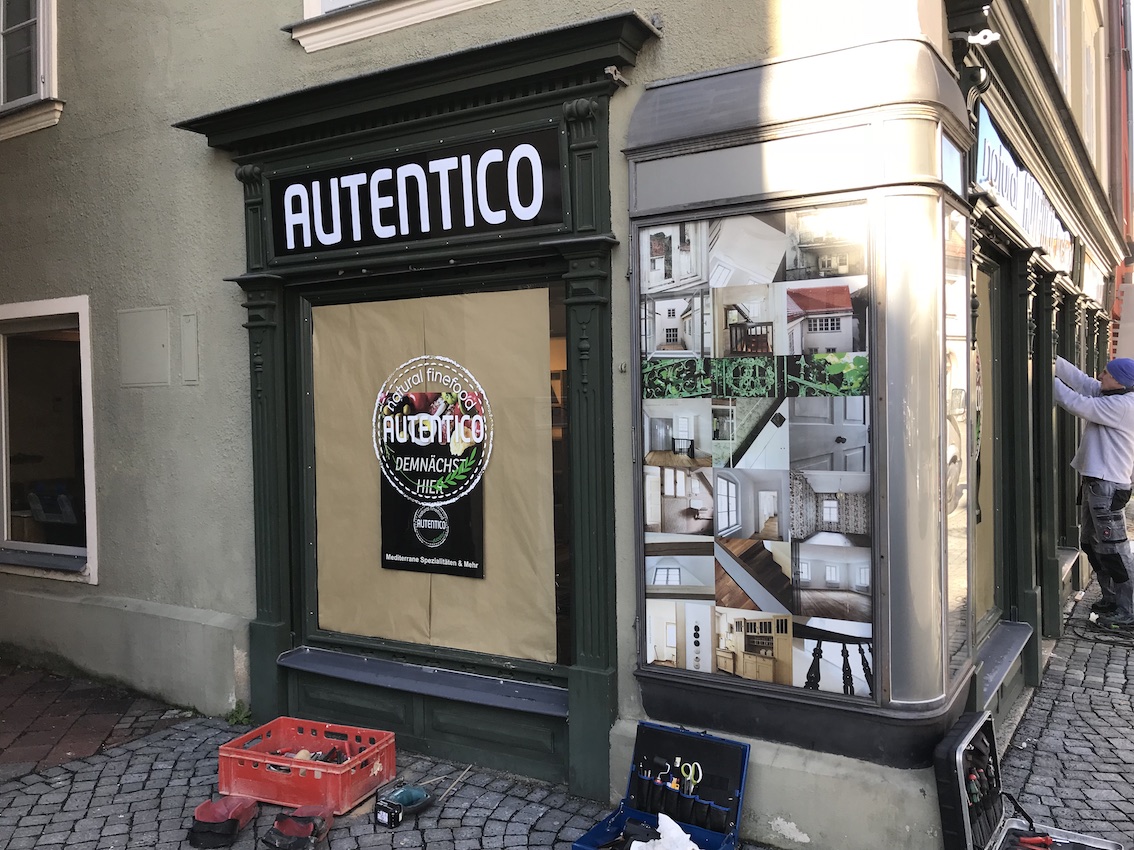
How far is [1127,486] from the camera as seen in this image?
22.4 ft

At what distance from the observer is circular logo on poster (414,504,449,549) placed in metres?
4.82

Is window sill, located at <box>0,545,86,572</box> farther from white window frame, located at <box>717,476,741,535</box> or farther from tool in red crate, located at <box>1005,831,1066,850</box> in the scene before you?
tool in red crate, located at <box>1005,831,1066,850</box>

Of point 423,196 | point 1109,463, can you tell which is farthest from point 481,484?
point 1109,463

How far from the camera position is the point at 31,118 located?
6375 mm

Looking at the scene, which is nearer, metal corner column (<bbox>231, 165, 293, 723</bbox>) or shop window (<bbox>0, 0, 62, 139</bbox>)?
metal corner column (<bbox>231, 165, 293, 723</bbox>)

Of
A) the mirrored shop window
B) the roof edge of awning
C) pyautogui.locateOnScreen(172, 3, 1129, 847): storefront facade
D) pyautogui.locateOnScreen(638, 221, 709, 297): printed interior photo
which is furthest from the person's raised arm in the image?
pyautogui.locateOnScreen(638, 221, 709, 297): printed interior photo

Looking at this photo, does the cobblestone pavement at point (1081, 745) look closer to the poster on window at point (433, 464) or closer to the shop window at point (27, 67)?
the poster on window at point (433, 464)

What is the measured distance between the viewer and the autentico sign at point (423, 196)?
4305 millimetres

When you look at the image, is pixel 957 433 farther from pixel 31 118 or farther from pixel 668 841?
pixel 31 118

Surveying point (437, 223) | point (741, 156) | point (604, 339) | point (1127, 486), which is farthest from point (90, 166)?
point (1127, 486)

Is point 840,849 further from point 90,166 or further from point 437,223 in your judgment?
point 90,166

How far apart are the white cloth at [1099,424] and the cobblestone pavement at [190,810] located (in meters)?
4.47

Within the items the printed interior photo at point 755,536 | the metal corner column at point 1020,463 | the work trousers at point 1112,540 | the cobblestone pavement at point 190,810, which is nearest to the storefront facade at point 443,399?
the cobblestone pavement at point 190,810

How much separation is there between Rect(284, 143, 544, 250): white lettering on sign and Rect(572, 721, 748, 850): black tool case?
2412 mm
